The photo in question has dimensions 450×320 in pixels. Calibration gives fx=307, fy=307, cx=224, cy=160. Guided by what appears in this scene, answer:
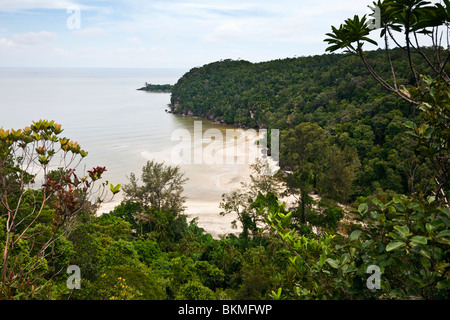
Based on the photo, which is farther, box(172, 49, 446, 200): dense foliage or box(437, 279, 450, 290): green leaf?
box(172, 49, 446, 200): dense foliage

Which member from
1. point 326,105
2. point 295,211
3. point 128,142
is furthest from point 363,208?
point 326,105

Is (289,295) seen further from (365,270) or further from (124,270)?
(124,270)

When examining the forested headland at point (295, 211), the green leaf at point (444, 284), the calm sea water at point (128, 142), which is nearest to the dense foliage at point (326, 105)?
the forested headland at point (295, 211)

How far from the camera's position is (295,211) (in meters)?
17.9

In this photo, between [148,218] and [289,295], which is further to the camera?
[148,218]

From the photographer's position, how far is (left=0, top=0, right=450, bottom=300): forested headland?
7.07 ft

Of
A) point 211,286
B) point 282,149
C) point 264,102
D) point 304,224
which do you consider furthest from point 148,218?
point 264,102

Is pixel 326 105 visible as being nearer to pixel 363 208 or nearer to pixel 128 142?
pixel 128 142

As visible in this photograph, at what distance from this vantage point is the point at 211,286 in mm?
11602

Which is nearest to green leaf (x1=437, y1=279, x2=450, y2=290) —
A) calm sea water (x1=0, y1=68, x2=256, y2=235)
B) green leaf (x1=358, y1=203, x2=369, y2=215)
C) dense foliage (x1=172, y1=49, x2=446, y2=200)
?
green leaf (x1=358, y1=203, x2=369, y2=215)

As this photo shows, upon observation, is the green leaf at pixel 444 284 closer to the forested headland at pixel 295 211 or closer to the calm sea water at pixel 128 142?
the forested headland at pixel 295 211

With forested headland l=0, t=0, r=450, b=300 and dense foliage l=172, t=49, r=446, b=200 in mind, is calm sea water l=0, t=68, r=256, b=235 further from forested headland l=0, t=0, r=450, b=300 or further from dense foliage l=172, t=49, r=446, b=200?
dense foliage l=172, t=49, r=446, b=200

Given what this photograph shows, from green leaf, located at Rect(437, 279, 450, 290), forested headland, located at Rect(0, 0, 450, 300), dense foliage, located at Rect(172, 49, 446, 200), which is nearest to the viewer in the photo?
green leaf, located at Rect(437, 279, 450, 290)
